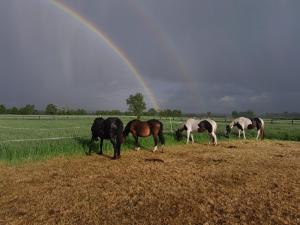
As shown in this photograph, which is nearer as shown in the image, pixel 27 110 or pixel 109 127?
pixel 109 127

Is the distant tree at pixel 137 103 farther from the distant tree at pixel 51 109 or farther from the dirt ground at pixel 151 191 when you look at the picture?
the dirt ground at pixel 151 191

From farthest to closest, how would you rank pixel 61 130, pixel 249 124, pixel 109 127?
1. pixel 249 124
2. pixel 61 130
3. pixel 109 127

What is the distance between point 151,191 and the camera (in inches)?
325

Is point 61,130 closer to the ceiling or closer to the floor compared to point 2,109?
closer to the floor

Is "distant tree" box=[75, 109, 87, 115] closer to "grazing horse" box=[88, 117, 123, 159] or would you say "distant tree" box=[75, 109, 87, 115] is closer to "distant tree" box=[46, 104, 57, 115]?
"distant tree" box=[46, 104, 57, 115]

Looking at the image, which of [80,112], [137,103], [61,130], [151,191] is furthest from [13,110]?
[151,191]

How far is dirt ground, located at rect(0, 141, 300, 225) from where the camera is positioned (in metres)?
6.36

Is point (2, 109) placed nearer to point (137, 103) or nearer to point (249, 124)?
point (137, 103)

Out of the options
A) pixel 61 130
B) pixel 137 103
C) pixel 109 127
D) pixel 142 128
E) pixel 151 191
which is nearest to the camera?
pixel 151 191

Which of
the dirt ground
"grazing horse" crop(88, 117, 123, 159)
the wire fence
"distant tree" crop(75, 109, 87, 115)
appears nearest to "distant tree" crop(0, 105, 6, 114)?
"distant tree" crop(75, 109, 87, 115)

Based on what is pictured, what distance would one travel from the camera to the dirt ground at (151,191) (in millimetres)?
6363

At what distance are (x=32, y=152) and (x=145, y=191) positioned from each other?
24.2 ft

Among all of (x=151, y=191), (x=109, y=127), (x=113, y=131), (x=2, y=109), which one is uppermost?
(x=2, y=109)

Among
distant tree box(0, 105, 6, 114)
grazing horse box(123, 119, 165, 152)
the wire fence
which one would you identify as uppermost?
distant tree box(0, 105, 6, 114)
